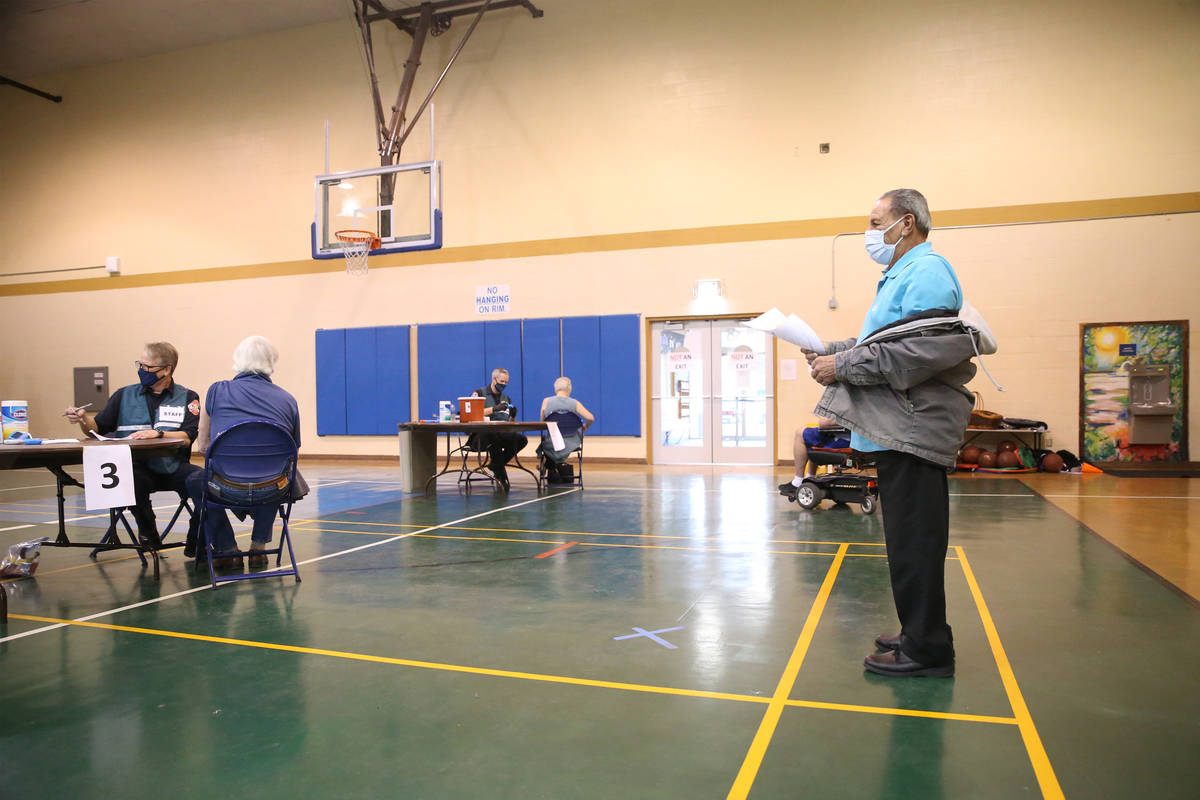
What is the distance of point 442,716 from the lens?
8.05 feet

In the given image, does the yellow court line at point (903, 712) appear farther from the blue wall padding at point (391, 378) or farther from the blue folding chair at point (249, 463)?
the blue wall padding at point (391, 378)

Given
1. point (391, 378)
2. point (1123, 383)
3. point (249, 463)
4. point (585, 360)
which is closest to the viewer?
point (249, 463)

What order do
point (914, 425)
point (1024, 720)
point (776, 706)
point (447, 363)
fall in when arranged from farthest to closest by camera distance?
point (447, 363) → point (914, 425) → point (776, 706) → point (1024, 720)

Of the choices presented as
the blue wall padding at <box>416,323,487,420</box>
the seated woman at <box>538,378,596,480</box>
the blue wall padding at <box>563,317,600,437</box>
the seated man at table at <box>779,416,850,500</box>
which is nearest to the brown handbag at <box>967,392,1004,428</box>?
the seated man at table at <box>779,416,850,500</box>

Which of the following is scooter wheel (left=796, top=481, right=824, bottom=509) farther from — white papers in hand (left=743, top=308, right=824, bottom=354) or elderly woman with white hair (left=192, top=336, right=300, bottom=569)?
white papers in hand (left=743, top=308, right=824, bottom=354)

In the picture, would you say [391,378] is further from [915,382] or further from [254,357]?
[915,382]

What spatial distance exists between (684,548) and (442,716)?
2.99 meters

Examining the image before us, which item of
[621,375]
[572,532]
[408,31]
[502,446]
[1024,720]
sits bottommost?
[572,532]

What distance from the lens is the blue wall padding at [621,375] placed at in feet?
39.7

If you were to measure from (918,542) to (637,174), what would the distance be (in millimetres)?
10284

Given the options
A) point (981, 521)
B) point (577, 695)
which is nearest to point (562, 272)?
point (981, 521)

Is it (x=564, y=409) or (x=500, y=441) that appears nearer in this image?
(x=564, y=409)

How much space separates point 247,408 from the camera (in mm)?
4180

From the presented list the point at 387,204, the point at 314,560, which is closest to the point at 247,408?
the point at 314,560
